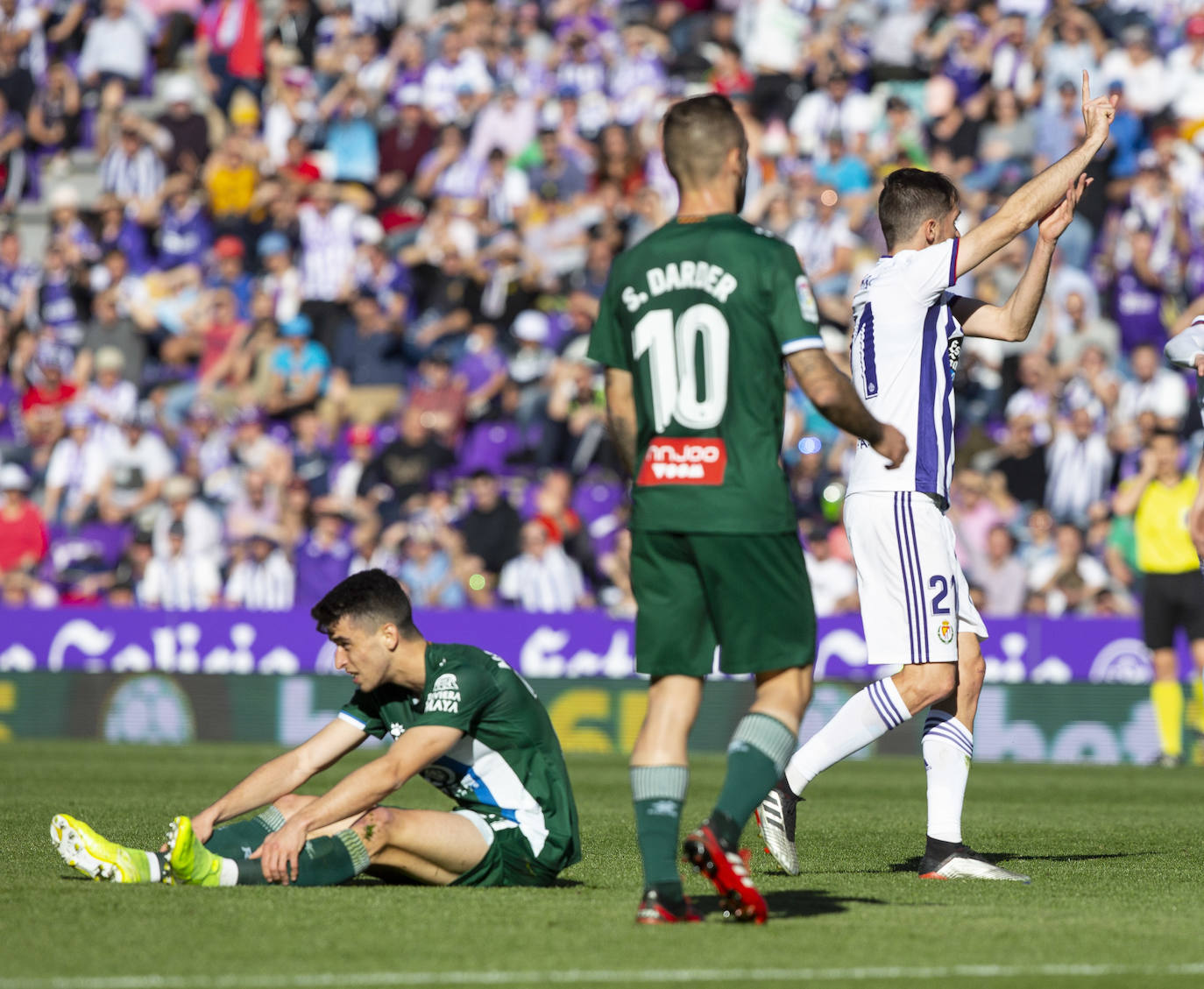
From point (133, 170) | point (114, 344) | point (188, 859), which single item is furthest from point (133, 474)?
point (188, 859)

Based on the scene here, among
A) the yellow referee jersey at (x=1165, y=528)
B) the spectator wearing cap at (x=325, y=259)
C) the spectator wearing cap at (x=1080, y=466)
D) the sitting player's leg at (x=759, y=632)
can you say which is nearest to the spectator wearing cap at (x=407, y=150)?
the spectator wearing cap at (x=325, y=259)

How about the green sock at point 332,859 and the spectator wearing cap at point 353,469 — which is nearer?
the green sock at point 332,859

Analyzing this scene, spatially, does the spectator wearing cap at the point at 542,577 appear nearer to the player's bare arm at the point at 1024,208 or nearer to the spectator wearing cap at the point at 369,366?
the spectator wearing cap at the point at 369,366

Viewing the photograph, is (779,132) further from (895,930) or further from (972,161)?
(895,930)

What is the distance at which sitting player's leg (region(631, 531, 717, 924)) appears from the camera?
5625 millimetres

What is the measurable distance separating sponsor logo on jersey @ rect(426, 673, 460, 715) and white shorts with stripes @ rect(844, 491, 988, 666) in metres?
1.67

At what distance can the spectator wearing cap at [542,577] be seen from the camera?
17.9m

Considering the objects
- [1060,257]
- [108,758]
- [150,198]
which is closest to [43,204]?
[150,198]

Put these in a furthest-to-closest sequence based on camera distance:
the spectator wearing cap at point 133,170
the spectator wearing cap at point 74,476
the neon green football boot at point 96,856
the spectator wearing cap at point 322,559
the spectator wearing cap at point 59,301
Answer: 1. the spectator wearing cap at point 133,170
2. the spectator wearing cap at point 59,301
3. the spectator wearing cap at point 74,476
4. the spectator wearing cap at point 322,559
5. the neon green football boot at point 96,856

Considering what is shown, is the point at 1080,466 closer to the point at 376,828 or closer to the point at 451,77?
the point at 451,77

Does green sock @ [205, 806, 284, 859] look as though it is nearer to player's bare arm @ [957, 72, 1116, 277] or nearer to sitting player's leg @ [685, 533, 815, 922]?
sitting player's leg @ [685, 533, 815, 922]

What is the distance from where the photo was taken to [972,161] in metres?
20.9

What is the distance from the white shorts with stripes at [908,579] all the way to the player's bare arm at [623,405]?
5.92ft

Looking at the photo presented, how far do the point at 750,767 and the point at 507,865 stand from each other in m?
1.53
